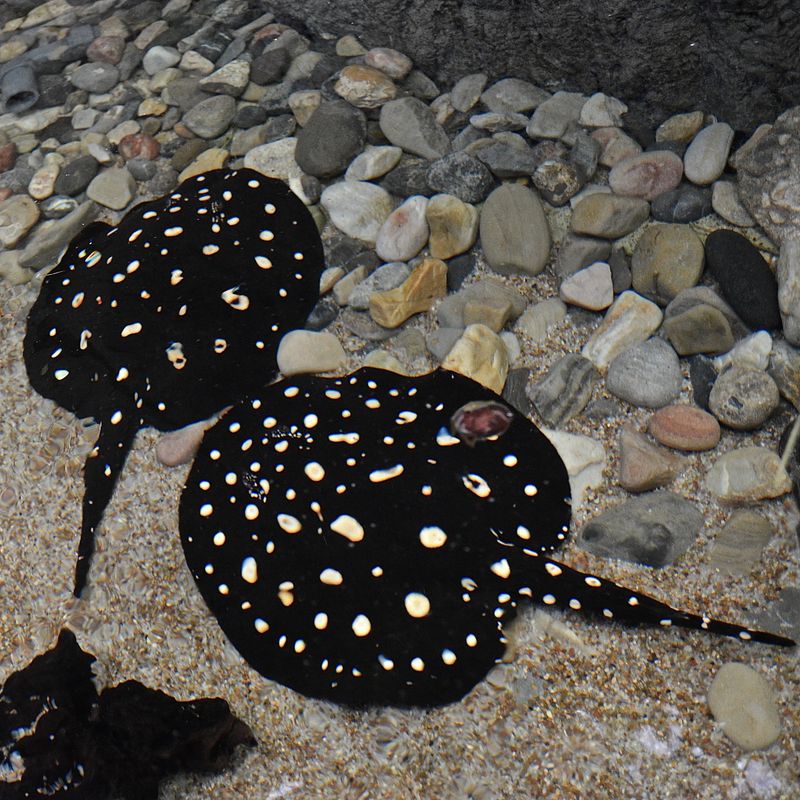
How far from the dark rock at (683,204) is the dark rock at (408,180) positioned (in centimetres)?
128

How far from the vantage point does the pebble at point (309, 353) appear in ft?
12.9

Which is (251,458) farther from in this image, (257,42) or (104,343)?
(257,42)

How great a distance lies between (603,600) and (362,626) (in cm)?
94

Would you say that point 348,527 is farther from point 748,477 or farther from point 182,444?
point 748,477

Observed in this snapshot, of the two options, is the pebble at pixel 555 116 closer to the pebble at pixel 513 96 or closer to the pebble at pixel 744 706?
the pebble at pixel 513 96

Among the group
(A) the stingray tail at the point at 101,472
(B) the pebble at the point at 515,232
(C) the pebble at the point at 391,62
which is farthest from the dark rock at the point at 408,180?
(A) the stingray tail at the point at 101,472

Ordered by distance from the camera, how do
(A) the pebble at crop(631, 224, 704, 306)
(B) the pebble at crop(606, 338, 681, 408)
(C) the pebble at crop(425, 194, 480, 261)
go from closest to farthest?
(B) the pebble at crop(606, 338, 681, 408) < (A) the pebble at crop(631, 224, 704, 306) < (C) the pebble at crop(425, 194, 480, 261)

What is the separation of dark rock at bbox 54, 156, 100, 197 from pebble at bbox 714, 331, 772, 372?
13.3ft

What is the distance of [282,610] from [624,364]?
1954 millimetres

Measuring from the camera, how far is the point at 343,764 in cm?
296

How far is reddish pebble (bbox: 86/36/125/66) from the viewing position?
5.79 meters

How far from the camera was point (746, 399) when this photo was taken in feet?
11.2

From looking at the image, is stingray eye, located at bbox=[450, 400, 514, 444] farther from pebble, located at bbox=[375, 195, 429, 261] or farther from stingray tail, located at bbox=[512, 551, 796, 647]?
pebble, located at bbox=[375, 195, 429, 261]

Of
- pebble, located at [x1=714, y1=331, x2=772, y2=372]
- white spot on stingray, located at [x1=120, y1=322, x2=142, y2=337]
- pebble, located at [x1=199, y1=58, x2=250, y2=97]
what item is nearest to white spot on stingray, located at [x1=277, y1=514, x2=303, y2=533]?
white spot on stingray, located at [x1=120, y1=322, x2=142, y2=337]
